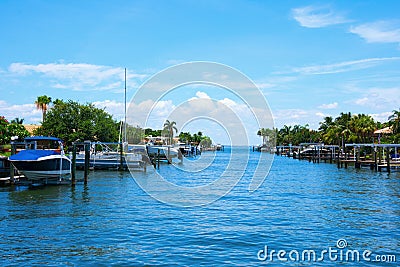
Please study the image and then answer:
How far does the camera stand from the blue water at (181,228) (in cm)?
1558

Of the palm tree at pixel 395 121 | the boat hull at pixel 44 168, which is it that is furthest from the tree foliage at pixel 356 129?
the boat hull at pixel 44 168

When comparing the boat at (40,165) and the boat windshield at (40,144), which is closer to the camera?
the boat at (40,165)

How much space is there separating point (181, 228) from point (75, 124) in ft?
203

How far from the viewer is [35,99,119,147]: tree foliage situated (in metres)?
76.3

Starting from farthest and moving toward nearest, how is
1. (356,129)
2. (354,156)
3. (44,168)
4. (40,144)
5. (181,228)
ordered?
(356,129), (354,156), (40,144), (44,168), (181,228)

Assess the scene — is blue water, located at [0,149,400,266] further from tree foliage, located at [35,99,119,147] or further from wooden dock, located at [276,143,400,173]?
tree foliage, located at [35,99,119,147]

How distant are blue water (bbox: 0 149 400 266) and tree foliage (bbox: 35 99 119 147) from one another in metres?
45.1

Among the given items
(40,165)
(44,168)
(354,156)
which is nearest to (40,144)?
(44,168)

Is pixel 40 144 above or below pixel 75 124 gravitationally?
below

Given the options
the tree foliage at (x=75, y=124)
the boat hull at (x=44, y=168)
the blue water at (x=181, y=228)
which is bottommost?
the blue water at (x=181, y=228)

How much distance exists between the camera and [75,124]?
77.9 metres

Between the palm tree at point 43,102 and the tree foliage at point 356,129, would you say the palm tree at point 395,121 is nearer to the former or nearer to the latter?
the tree foliage at point 356,129

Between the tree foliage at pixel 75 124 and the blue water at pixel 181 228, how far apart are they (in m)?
45.1

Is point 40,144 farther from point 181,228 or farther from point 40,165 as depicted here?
point 181,228
